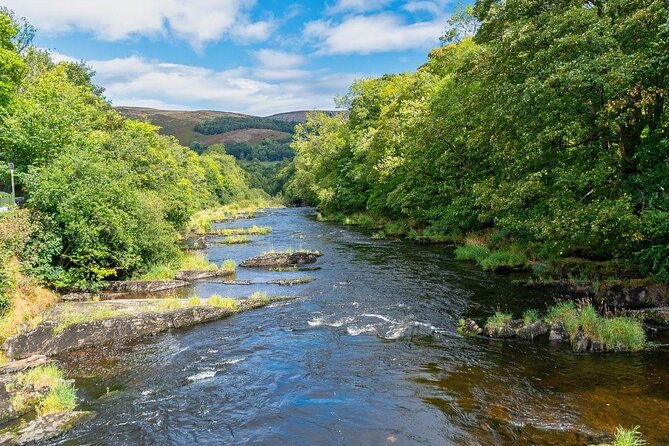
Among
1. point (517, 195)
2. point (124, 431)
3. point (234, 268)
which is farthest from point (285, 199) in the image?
point (124, 431)

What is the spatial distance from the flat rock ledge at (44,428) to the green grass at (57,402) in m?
0.26

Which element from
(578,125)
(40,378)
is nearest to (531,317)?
(578,125)

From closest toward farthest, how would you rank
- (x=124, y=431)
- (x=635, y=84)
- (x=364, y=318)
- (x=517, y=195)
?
1. (x=124, y=431)
2. (x=635, y=84)
3. (x=364, y=318)
4. (x=517, y=195)

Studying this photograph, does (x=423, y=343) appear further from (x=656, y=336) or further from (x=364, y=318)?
(x=656, y=336)

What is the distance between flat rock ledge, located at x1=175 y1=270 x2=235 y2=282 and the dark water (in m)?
8.42

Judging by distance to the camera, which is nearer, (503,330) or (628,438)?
(628,438)

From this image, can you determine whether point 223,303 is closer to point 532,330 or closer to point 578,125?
point 532,330

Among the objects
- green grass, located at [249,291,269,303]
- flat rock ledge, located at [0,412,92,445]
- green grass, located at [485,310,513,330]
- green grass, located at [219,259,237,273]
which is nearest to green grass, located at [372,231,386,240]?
green grass, located at [219,259,237,273]

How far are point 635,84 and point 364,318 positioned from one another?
1267cm

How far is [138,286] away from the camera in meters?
22.9

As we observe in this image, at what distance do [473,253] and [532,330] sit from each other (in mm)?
13554

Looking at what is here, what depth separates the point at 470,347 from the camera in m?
14.0

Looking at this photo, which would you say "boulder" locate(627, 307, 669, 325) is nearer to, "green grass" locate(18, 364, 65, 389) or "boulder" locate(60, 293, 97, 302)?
"green grass" locate(18, 364, 65, 389)

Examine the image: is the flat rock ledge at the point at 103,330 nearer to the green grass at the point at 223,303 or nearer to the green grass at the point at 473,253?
the green grass at the point at 223,303
